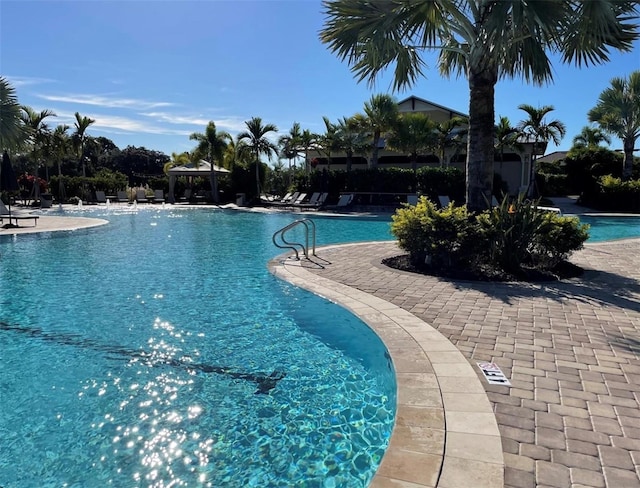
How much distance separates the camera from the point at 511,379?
11.8 feet

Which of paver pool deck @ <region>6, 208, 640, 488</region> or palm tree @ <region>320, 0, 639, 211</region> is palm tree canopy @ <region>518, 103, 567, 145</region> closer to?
palm tree @ <region>320, 0, 639, 211</region>

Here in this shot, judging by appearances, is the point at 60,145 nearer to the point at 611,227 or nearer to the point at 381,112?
the point at 381,112

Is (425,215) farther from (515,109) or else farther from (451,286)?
(515,109)

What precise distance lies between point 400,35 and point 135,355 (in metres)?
7.78

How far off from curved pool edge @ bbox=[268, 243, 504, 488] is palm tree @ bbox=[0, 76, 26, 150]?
910 inches

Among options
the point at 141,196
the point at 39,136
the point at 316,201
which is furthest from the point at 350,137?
the point at 39,136

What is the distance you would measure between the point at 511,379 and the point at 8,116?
24.9 meters

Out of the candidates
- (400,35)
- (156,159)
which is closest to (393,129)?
(400,35)

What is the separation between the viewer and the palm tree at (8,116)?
20312 millimetres

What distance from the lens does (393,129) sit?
25500 millimetres

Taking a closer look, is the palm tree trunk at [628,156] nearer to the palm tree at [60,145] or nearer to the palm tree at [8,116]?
the palm tree at [8,116]

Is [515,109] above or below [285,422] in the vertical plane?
above

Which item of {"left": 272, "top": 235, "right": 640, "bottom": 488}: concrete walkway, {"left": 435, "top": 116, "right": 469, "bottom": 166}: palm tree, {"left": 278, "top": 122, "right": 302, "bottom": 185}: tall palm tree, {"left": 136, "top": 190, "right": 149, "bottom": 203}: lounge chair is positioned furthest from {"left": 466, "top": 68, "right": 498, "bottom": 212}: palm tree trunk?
{"left": 136, "top": 190, "right": 149, "bottom": 203}: lounge chair

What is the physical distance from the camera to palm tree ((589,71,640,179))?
2403 cm
